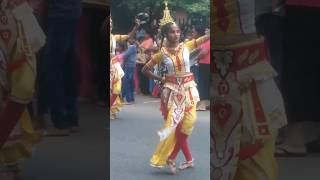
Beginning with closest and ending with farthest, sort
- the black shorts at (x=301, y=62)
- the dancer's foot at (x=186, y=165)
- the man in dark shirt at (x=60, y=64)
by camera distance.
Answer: the black shorts at (x=301, y=62) → the man in dark shirt at (x=60, y=64) → the dancer's foot at (x=186, y=165)

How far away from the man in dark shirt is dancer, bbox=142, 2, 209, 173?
28cm

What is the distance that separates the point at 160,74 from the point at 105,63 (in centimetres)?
21

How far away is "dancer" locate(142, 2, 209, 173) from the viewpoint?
7.80ft

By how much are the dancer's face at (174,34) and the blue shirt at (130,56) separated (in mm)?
133

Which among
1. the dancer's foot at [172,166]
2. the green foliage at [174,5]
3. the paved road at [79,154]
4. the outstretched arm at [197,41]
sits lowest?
the dancer's foot at [172,166]

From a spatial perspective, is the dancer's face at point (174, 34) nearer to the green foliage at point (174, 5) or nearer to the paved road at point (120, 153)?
the green foliage at point (174, 5)

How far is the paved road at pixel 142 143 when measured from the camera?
7.79 ft

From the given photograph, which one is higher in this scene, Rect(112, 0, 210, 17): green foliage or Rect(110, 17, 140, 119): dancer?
Rect(112, 0, 210, 17): green foliage

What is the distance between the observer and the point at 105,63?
2.31 meters

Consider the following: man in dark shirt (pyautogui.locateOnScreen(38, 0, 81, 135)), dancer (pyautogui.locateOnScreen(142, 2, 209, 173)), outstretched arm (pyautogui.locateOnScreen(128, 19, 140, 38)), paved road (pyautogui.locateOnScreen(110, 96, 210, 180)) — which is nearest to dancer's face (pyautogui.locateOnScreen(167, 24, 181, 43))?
dancer (pyautogui.locateOnScreen(142, 2, 209, 173))

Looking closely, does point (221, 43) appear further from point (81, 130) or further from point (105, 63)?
point (81, 130)

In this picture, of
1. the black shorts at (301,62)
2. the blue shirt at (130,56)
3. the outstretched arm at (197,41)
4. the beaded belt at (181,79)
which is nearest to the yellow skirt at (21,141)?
the blue shirt at (130,56)

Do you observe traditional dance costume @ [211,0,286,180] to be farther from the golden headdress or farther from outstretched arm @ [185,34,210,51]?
the golden headdress

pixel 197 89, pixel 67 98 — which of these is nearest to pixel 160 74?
pixel 197 89
